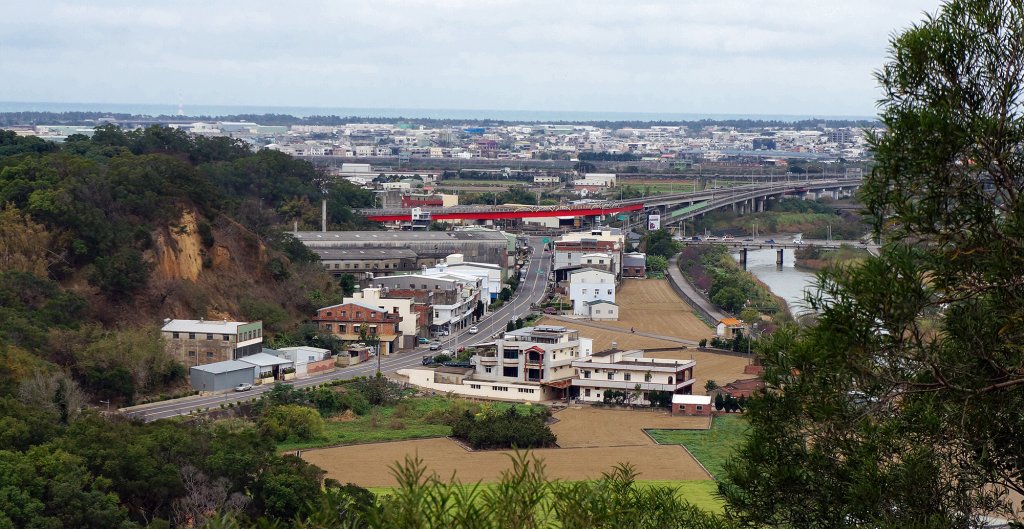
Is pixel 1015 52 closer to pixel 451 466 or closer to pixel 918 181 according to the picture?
pixel 918 181

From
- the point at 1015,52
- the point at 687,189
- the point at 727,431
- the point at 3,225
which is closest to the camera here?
the point at 1015,52

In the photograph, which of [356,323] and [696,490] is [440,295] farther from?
[696,490]

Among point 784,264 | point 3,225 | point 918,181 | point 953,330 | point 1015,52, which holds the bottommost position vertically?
point 784,264

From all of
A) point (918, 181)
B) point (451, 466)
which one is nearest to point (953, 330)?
point (918, 181)

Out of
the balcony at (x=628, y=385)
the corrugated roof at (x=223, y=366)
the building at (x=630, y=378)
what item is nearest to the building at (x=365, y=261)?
the corrugated roof at (x=223, y=366)

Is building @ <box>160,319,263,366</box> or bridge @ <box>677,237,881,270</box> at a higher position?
building @ <box>160,319,263,366</box>

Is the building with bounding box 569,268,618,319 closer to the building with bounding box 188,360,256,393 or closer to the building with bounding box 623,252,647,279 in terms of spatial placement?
the building with bounding box 623,252,647,279

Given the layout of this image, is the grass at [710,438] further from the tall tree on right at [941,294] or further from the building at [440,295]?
the tall tree on right at [941,294]

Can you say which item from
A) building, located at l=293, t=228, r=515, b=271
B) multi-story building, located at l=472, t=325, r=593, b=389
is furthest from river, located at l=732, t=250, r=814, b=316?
multi-story building, located at l=472, t=325, r=593, b=389
